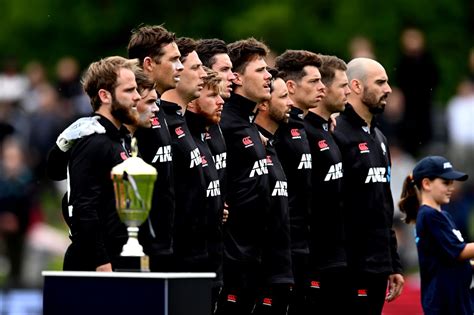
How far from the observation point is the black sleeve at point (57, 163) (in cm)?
1273

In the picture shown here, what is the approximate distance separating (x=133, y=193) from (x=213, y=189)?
2.14 meters

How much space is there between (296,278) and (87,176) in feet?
10.5

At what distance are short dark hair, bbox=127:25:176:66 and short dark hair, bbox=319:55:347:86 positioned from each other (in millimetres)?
2337

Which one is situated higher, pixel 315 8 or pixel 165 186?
pixel 315 8

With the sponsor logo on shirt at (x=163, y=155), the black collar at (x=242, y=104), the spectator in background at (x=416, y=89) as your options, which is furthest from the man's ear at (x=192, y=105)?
the spectator in background at (x=416, y=89)

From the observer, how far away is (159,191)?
1290cm

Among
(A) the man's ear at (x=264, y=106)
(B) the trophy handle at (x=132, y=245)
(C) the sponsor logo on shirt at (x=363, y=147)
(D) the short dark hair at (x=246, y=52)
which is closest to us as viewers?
(B) the trophy handle at (x=132, y=245)

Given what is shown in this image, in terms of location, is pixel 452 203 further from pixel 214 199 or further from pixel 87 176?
pixel 87 176

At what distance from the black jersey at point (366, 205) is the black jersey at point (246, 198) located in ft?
3.89

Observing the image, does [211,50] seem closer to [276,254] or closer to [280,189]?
[280,189]

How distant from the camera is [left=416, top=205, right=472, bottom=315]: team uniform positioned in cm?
1452

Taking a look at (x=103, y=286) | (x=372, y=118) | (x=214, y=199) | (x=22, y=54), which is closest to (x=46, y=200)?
(x=22, y=54)

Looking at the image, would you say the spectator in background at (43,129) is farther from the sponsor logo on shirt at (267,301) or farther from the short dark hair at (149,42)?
the short dark hair at (149,42)

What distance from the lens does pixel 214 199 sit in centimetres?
1346
